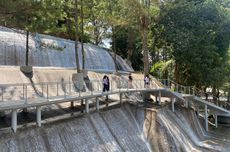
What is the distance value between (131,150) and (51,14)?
9.63 meters

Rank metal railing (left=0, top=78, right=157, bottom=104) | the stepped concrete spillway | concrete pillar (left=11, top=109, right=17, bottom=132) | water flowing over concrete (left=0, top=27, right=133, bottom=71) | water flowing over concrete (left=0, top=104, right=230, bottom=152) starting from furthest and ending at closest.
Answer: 1. water flowing over concrete (left=0, top=27, right=133, bottom=71)
2. the stepped concrete spillway
3. water flowing over concrete (left=0, top=104, right=230, bottom=152)
4. metal railing (left=0, top=78, right=157, bottom=104)
5. concrete pillar (left=11, top=109, right=17, bottom=132)

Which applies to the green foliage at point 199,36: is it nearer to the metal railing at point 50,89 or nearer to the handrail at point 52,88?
the handrail at point 52,88

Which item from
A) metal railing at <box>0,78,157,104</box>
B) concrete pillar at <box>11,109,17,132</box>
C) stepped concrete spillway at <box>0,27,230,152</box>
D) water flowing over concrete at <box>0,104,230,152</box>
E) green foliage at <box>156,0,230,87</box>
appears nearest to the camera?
concrete pillar at <box>11,109,17,132</box>

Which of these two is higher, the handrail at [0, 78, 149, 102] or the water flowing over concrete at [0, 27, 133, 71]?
the water flowing over concrete at [0, 27, 133, 71]

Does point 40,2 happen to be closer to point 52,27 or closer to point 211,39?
point 52,27

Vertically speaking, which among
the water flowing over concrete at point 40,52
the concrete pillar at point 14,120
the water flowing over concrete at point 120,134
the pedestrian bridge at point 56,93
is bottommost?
the water flowing over concrete at point 120,134

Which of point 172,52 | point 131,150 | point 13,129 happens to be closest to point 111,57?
point 172,52

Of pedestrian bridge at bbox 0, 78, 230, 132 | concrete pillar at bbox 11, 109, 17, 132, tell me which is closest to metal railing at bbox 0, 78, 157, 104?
pedestrian bridge at bbox 0, 78, 230, 132

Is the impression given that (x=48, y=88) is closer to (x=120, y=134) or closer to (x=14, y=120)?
(x=14, y=120)

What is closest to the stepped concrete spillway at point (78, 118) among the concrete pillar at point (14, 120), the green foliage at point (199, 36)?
the concrete pillar at point (14, 120)

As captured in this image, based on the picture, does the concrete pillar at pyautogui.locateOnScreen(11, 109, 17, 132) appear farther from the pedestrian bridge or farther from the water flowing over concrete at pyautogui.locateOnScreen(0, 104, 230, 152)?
the water flowing over concrete at pyautogui.locateOnScreen(0, 104, 230, 152)

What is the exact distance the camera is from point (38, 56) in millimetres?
29250

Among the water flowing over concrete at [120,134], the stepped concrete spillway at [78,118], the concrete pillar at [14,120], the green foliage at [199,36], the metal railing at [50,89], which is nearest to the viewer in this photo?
the concrete pillar at [14,120]

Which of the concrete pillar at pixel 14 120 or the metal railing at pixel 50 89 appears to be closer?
the concrete pillar at pixel 14 120
